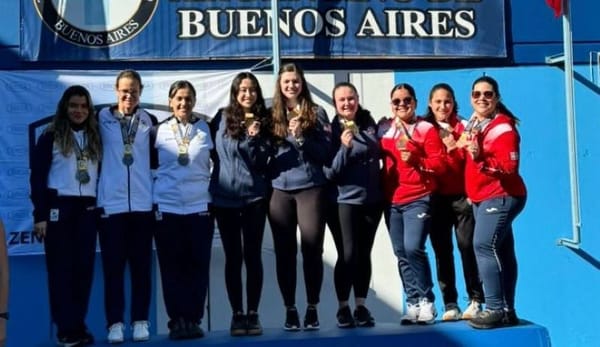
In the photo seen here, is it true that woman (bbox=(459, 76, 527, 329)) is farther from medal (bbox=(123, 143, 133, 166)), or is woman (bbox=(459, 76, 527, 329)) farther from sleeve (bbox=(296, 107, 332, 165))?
medal (bbox=(123, 143, 133, 166))

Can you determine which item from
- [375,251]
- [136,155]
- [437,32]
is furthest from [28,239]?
[437,32]

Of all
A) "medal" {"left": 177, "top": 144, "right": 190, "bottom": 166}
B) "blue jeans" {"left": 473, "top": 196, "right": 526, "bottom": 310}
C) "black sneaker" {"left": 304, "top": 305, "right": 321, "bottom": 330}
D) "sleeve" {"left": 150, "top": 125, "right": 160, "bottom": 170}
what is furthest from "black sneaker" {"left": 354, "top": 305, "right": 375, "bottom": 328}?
"sleeve" {"left": 150, "top": 125, "right": 160, "bottom": 170}

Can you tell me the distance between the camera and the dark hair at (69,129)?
475 centimetres

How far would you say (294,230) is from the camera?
4.93m

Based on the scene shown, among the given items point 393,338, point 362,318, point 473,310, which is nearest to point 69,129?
point 362,318

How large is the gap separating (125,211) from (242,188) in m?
0.68

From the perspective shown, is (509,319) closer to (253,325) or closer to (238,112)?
(253,325)

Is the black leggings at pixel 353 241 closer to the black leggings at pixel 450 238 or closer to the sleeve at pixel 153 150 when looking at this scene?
the black leggings at pixel 450 238

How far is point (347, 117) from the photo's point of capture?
16.5 ft

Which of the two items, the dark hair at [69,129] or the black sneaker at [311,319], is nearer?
the dark hair at [69,129]

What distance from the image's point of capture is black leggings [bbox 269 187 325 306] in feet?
16.0

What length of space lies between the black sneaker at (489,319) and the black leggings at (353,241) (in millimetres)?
691

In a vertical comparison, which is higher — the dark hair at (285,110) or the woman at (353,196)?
the dark hair at (285,110)

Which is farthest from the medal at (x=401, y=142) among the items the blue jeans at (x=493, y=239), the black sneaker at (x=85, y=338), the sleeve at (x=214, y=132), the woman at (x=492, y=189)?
the black sneaker at (x=85, y=338)
